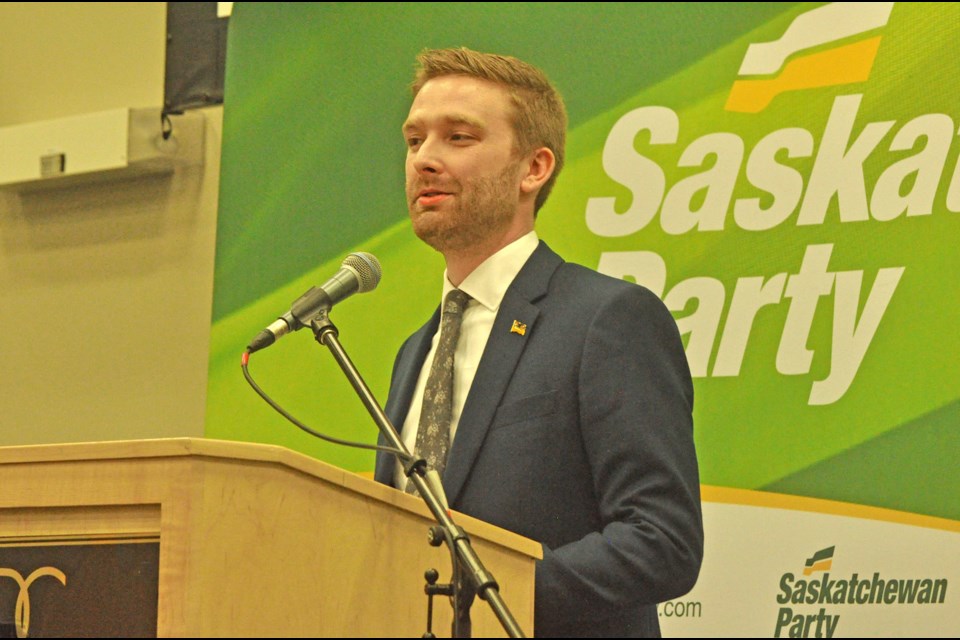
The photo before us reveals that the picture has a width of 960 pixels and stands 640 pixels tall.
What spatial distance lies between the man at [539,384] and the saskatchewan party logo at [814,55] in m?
1.15

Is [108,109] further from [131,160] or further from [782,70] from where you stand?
[782,70]

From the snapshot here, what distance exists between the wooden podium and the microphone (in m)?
0.33

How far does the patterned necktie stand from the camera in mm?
2143

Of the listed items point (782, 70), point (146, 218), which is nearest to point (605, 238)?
point (782, 70)

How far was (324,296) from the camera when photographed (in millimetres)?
1889

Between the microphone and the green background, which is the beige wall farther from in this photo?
the microphone

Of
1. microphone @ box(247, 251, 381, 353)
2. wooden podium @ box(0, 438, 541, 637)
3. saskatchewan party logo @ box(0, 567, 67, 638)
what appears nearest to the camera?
wooden podium @ box(0, 438, 541, 637)

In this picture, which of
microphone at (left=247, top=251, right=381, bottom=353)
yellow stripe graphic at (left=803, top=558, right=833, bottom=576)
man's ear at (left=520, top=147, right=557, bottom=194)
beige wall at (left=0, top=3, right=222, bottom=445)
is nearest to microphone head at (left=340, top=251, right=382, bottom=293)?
microphone at (left=247, top=251, right=381, bottom=353)

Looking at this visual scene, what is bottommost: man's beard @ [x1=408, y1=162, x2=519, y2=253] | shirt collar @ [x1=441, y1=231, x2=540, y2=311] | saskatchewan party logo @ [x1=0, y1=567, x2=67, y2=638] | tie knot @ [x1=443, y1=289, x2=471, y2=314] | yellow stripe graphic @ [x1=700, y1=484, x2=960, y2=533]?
saskatchewan party logo @ [x1=0, y1=567, x2=67, y2=638]

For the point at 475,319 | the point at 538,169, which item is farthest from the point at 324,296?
the point at 538,169

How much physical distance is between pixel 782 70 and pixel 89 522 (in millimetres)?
2554

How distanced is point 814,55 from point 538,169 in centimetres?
130

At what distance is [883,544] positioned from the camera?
10.2ft

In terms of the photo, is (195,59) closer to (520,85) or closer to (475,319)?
(520,85)
